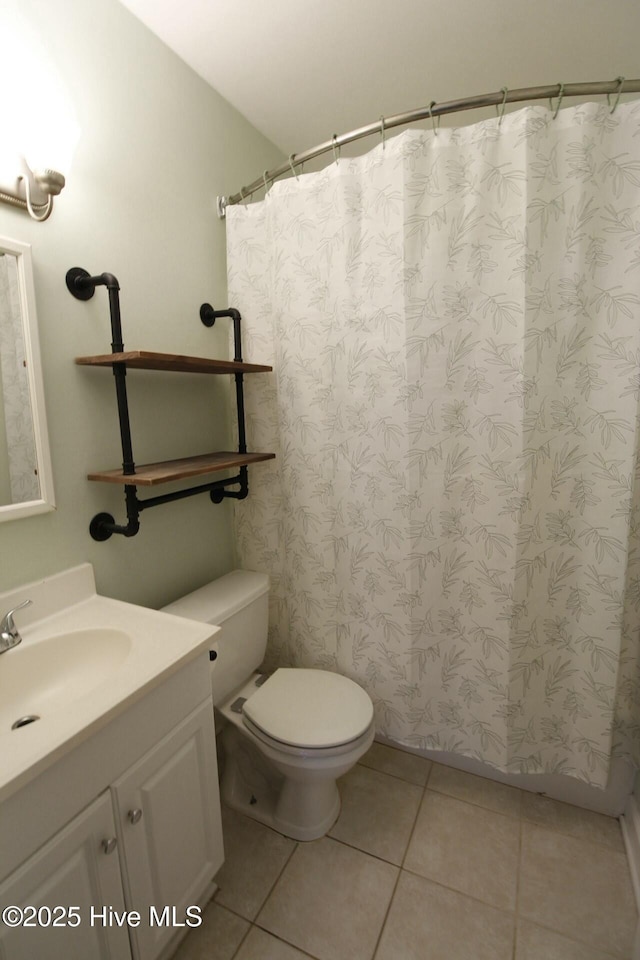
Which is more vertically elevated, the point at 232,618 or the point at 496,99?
the point at 496,99

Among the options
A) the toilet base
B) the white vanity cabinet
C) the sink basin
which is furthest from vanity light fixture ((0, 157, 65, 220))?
the toilet base

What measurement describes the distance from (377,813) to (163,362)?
61.4 inches

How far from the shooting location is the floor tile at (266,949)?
105cm

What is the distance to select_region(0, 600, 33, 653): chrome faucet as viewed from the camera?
0.94 metres

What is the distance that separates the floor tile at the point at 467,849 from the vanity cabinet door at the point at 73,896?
0.84 meters

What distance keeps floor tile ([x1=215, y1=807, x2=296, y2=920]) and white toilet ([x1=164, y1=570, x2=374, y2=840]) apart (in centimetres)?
3

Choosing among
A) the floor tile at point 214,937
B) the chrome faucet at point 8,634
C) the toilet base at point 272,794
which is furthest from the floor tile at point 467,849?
the chrome faucet at point 8,634

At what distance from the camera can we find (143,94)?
1.26 meters

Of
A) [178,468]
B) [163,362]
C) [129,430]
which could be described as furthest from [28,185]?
[178,468]

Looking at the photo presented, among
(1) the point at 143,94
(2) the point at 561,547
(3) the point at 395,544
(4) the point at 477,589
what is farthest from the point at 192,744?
(1) the point at 143,94

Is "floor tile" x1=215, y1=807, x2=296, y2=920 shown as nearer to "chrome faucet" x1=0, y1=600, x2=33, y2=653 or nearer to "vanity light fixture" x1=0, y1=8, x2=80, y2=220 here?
"chrome faucet" x1=0, y1=600, x2=33, y2=653

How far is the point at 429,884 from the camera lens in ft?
3.94

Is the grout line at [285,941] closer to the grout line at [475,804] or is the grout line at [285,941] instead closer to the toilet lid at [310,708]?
the toilet lid at [310,708]

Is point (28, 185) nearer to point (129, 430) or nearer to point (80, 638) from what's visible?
point (129, 430)
